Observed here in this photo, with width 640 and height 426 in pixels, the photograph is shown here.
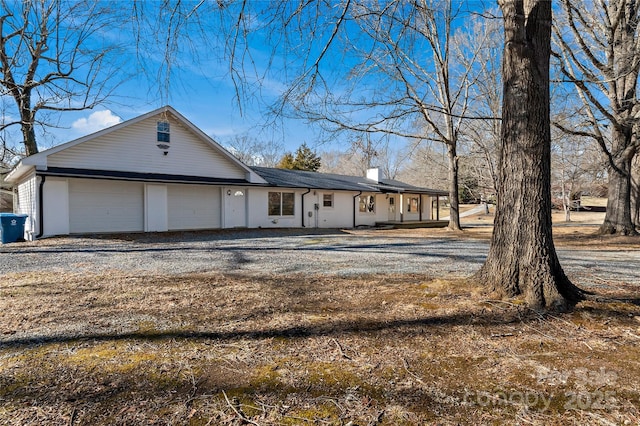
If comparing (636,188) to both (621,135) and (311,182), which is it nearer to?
(621,135)

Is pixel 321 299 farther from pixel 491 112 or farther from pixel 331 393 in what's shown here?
pixel 491 112

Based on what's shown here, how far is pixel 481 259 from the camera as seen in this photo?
766cm

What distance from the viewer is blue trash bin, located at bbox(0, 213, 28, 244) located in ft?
38.8

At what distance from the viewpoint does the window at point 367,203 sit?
843 inches

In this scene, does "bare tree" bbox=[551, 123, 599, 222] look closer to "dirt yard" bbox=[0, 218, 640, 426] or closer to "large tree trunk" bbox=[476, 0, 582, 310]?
"large tree trunk" bbox=[476, 0, 582, 310]

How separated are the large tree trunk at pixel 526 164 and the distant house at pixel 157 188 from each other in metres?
9.05

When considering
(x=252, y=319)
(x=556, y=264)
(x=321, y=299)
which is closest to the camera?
(x=252, y=319)

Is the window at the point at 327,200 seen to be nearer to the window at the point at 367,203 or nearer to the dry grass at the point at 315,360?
the window at the point at 367,203

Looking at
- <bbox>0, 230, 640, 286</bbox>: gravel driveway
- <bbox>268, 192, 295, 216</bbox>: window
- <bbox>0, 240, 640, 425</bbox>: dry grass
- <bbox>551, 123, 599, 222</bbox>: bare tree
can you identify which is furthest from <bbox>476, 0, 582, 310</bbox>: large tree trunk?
<bbox>551, 123, 599, 222</bbox>: bare tree

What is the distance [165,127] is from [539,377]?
51.7ft

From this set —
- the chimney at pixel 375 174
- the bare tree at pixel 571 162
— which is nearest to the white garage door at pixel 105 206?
the chimney at pixel 375 174

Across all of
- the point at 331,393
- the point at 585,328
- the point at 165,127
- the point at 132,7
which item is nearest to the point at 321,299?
the point at 331,393

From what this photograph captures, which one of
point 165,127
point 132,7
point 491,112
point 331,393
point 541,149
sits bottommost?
A: point 331,393

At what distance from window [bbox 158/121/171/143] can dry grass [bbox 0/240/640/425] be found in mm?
11645
